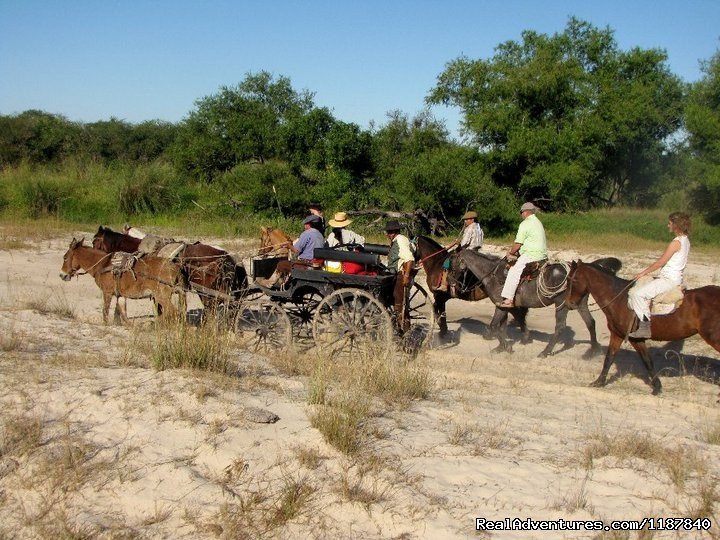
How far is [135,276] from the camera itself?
10016mm

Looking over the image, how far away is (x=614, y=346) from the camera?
892 cm

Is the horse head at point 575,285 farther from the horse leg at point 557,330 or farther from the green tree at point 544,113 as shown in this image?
the green tree at point 544,113

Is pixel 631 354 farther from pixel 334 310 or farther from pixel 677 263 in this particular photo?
pixel 334 310

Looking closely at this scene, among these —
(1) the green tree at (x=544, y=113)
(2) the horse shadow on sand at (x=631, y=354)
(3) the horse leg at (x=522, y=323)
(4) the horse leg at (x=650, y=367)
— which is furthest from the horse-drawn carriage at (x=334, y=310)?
(1) the green tree at (x=544, y=113)

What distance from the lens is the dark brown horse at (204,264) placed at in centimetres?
1011

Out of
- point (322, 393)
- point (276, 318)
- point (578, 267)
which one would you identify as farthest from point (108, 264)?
point (578, 267)

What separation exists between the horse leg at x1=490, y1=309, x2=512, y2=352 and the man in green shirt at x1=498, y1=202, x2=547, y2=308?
0.48 meters

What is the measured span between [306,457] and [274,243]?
590 centimetres

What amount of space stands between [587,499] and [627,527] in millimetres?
396

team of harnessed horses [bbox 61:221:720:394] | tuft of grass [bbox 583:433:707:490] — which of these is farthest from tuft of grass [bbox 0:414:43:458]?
tuft of grass [bbox 583:433:707:490]

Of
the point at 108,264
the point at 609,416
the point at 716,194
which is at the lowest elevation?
the point at 609,416

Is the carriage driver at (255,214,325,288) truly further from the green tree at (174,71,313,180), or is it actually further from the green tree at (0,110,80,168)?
the green tree at (0,110,80,168)

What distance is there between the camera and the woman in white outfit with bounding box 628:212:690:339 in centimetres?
828

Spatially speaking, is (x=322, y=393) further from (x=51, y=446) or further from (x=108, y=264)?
(x=108, y=264)
